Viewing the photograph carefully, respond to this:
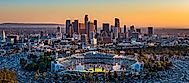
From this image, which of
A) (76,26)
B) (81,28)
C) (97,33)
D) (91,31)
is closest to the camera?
(91,31)

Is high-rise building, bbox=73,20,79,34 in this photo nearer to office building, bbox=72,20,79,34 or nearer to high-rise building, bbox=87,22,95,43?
office building, bbox=72,20,79,34

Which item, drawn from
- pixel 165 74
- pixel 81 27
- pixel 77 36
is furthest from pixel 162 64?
pixel 81 27

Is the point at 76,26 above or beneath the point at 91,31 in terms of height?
above

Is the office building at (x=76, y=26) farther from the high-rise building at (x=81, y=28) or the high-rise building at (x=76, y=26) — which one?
the high-rise building at (x=81, y=28)

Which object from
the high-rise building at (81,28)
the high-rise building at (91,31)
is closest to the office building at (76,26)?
the high-rise building at (81,28)

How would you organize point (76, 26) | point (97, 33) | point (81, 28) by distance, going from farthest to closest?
point (81, 28) → point (76, 26) → point (97, 33)

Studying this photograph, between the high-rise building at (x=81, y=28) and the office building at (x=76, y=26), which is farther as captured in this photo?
the office building at (x=76, y=26)

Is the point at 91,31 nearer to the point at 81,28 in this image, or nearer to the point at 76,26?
the point at 76,26

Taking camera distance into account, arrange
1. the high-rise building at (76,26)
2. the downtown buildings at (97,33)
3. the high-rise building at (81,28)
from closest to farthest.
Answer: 1. the downtown buildings at (97,33)
2. the high-rise building at (81,28)
3. the high-rise building at (76,26)

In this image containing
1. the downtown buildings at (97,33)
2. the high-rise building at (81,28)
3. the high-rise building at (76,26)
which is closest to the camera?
the downtown buildings at (97,33)

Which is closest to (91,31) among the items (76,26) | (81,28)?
(76,26)

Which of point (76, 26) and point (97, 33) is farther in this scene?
point (76, 26)
